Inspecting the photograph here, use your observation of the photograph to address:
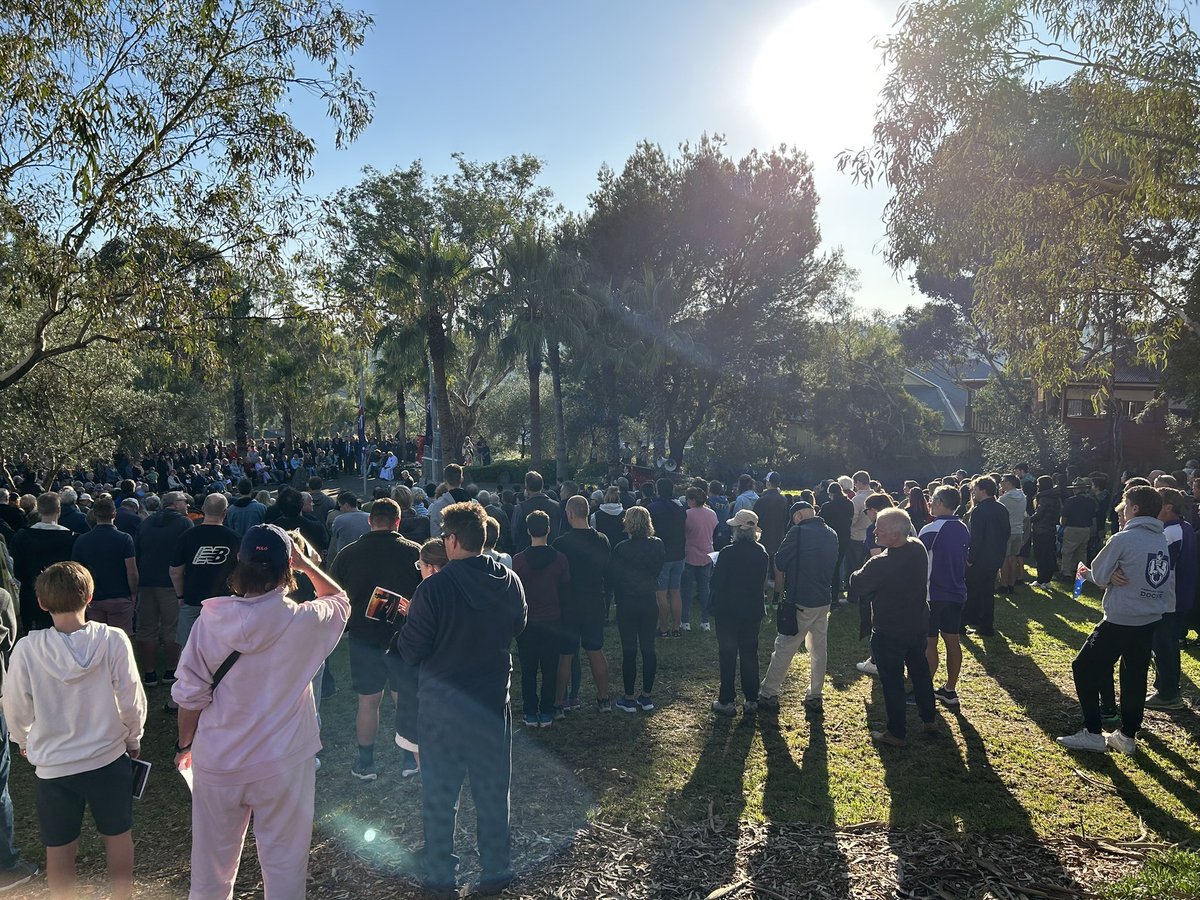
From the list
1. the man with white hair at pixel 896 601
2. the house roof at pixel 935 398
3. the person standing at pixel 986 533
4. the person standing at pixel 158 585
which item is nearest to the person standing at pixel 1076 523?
the person standing at pixel 986 533

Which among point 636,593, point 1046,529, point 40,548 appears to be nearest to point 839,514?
point 636,593

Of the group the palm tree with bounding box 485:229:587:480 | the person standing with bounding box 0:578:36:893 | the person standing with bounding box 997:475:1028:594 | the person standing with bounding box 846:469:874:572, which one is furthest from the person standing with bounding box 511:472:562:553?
the palm tree with bounding box 485:229:587:480

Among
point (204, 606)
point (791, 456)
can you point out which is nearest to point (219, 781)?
point (204, 606)

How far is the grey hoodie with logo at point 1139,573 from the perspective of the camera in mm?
5629

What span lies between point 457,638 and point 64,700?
5.71ft

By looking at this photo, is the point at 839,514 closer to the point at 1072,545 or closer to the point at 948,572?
the point at 948,572

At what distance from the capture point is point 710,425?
119 feet

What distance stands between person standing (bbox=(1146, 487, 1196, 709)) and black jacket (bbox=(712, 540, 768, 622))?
349cm

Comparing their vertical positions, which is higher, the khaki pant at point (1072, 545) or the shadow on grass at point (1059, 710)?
the khaki pant at point (1072, 545)

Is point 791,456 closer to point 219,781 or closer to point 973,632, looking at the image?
point 973,632

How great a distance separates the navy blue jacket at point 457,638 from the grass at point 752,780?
1249 mm

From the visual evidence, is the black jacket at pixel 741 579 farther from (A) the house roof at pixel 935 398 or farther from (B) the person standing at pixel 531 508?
(A) the house roof at pixel 935 398

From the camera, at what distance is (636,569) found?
675 centimetres

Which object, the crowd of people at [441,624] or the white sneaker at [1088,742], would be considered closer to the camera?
the crowd of people at [441,624]
